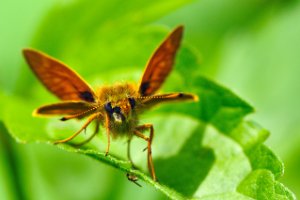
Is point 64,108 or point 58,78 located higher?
point 58,78

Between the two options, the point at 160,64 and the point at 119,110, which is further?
the point at 160,64

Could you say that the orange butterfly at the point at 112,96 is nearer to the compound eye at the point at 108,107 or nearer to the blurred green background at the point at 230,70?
the compound eye at the point at 108,107

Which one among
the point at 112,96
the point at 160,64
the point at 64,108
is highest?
the point at 160,64

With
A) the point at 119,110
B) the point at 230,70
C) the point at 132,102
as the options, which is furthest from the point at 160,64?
A: the point at 230,70

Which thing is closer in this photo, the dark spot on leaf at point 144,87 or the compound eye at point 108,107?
the compound eye at point 108,107

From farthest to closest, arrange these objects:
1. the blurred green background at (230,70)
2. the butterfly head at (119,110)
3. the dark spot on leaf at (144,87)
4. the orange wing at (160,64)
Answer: the blurred green background at (230,70) → the dark spot on leaf at (144,87) → the orange wing at (160,64) → the butterfly head at (119,110)

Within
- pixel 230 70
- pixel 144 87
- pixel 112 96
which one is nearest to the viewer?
pixel 112 96

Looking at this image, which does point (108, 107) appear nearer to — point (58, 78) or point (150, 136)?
point (150, 136)

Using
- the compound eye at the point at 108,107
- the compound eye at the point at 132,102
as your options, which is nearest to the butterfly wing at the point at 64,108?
the compound eye at the point at 108,107
